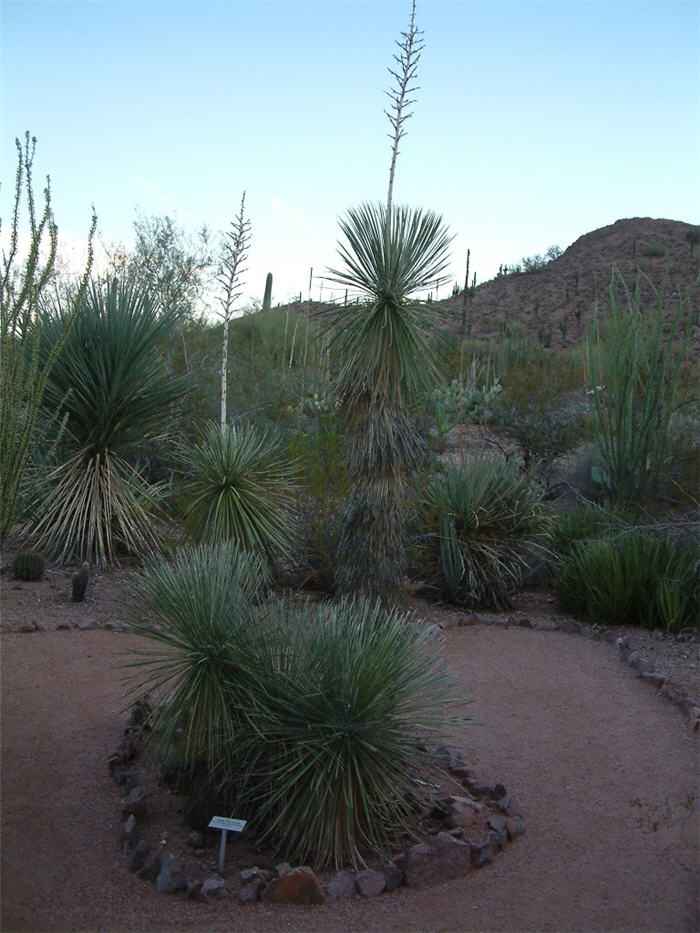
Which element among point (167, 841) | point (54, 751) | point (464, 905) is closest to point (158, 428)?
point (54, 751)

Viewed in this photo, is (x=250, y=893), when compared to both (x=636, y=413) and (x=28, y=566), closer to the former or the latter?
(x=28, y=566)

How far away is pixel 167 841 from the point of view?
475 cm

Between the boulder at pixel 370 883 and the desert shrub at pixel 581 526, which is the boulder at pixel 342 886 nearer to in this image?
the boulder at pixel 370 883

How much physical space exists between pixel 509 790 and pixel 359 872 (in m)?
1.43

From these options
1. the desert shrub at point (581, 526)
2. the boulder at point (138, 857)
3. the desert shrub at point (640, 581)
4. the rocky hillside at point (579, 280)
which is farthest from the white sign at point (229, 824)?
the rocky hillside at point (579, 280)

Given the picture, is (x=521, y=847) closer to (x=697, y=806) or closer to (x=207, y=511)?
(x=697, y=806)

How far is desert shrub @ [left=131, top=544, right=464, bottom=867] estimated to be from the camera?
14.9 ft

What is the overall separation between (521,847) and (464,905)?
2.13 ft

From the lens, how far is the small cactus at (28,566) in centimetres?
975

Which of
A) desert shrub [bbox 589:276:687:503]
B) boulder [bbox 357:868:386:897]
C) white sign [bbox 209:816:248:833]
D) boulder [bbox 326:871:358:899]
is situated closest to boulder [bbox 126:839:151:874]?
white sign [bbox 209:816:248:833]

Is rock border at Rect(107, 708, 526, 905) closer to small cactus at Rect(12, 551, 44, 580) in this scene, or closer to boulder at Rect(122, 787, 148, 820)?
boulder at Rect(122, 787, 148, 820)

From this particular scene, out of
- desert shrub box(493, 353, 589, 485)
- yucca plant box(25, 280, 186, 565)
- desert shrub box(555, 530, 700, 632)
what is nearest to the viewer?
desert shrub box(555, 530, 700, 632)

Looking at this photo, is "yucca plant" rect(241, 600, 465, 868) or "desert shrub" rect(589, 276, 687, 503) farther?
"desert shrub" rect(589, 276, 687, 503)

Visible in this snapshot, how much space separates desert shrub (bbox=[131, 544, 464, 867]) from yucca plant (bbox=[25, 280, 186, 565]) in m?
5.42
